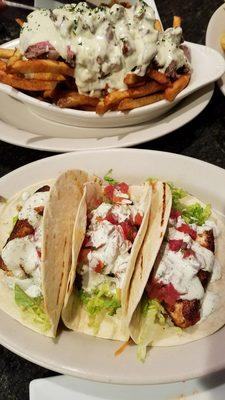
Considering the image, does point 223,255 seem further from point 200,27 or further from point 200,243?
point 200,27

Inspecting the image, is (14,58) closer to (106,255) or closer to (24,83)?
(24,83)

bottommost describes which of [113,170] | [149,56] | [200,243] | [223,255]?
[223,255]

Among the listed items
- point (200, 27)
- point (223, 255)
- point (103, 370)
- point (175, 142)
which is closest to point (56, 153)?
point (175, 142)

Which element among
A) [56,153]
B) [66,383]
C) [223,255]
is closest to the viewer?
[66,383]

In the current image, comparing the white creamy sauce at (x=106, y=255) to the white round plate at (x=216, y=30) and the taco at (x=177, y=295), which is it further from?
the white round plate at (x=216, y=30)

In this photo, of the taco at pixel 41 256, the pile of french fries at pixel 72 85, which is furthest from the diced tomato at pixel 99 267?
the pile of french fries at pixel 72 85

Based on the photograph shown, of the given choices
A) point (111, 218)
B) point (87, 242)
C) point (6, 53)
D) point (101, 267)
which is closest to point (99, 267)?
point (101, 267)

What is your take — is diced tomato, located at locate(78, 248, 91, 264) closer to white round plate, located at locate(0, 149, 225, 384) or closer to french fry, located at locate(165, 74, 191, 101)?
white round plate, located at locate(0, 149, 225, 384)
